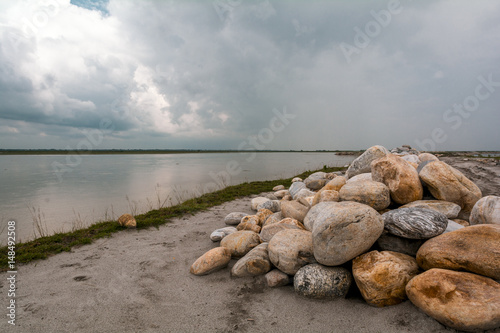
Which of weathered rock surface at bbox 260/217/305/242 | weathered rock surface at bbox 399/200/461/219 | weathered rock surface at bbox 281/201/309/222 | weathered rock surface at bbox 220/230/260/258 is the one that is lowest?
weathered rock surface at bbox 220/230/260/258

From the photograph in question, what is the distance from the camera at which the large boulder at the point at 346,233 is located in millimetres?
3713

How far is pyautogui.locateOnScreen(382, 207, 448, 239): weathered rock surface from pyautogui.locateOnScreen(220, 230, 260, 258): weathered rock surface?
9.52ft

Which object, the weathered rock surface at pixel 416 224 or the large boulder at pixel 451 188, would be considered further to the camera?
the large boulder at pixel 451 188

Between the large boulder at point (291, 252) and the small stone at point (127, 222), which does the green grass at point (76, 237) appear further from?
the large boulder at point (291, 252)

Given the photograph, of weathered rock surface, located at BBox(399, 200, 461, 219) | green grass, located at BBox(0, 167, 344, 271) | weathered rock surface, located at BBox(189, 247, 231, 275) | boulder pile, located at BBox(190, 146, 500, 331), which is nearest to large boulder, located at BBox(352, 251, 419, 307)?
boulder pile, located at BBox(190, 146, 500, 331)

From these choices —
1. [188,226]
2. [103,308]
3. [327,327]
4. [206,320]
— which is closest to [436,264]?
[327,327]

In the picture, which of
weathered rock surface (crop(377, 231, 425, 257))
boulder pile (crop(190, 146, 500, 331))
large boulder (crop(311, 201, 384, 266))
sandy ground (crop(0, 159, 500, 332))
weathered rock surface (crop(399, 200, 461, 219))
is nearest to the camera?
boulder pile (crop(190, 146, 500, 331))

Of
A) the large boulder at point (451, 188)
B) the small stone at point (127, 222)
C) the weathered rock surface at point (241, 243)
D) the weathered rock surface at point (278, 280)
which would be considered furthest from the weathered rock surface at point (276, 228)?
the small stone at point (127, 222)

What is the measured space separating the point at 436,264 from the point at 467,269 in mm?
323

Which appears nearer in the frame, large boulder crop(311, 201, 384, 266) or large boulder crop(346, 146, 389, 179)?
large boulder crop(311, 201, 384, 266)

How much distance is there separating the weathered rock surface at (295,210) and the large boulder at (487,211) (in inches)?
137

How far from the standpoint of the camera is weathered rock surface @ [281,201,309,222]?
6477 mm

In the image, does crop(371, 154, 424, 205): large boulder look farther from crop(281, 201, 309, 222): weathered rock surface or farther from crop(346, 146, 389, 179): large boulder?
crop(281, 201, 309, 222): weathered rock surface

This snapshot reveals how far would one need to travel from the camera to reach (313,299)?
12.5 ft
